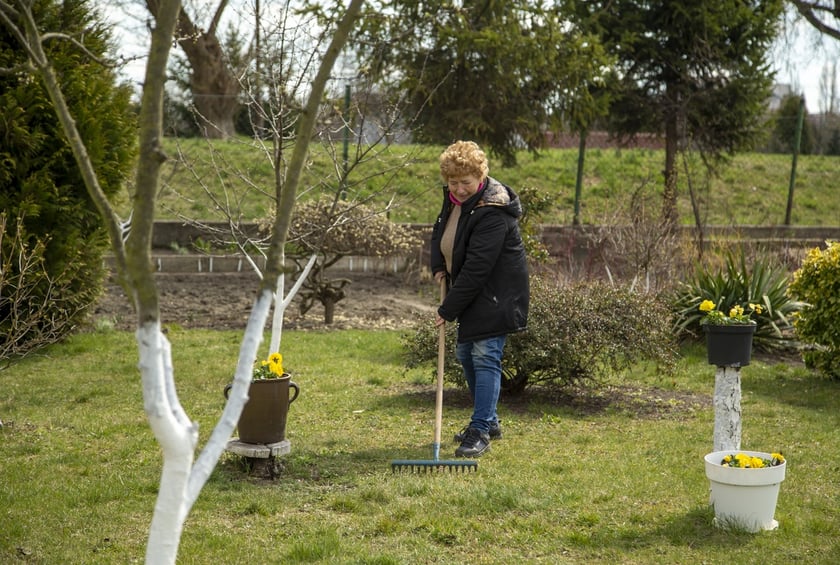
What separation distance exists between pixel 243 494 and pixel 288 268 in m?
2.36

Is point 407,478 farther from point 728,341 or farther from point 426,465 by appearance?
point 728,341

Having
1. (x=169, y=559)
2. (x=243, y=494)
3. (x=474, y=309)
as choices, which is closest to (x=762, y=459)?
(x=474, y=309)

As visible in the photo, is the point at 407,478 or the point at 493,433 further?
the point at 493,433

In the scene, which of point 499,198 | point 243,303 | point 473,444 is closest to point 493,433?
point 473,444

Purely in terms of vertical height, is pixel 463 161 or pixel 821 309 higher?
pixel 463 161

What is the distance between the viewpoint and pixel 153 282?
2650 millimetres

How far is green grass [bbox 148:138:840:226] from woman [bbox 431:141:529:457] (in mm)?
10305

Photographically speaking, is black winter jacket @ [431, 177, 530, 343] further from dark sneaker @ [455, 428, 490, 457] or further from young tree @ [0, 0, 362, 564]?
young tree @ [0, 0, 362, 564]

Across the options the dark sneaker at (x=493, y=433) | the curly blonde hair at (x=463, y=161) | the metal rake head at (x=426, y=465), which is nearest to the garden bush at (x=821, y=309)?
the dark sneaker at (x=493, y=433)

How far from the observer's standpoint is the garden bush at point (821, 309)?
8078 mm

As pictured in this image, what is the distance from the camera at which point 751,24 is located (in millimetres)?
15445

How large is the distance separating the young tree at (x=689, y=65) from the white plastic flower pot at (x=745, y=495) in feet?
36.9

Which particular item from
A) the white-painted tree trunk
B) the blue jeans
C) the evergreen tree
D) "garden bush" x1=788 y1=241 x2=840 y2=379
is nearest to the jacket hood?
the blue jeans

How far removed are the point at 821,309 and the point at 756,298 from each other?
1.58 meters
